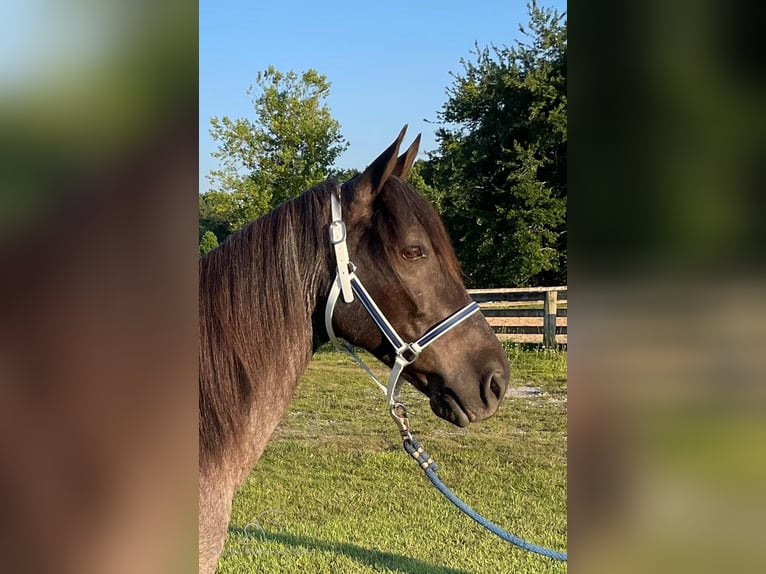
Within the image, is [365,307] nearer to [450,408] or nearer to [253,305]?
[253,305]

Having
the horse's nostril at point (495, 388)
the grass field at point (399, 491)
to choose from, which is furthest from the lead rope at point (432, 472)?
the grass field at point (399, 491)

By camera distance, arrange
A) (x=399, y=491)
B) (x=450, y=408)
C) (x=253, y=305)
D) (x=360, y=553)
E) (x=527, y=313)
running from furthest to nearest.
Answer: (x=527, y=313)
(x=399, y=491)
(x=360, y=553)
(x=450, y=408)
(x=253, y=305)

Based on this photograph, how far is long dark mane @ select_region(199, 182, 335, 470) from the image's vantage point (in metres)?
1.47

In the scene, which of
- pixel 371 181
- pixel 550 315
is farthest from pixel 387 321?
pixel 550 315

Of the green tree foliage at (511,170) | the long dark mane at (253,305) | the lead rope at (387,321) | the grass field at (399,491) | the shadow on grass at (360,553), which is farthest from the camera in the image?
the green tree foliage at (511,170)

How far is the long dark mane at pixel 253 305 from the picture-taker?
1.47 m

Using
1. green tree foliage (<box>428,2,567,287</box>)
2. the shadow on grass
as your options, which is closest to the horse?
the shadow on grass

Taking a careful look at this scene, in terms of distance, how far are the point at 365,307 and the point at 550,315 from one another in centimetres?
495

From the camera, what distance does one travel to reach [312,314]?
5.33 ft

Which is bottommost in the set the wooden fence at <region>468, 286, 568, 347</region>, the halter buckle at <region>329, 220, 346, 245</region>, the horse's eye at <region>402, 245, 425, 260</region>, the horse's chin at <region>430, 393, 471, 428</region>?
the wooden fence at <region>468, 286, 568, 347</region>

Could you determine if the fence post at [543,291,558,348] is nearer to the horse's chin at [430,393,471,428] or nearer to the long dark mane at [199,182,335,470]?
the horse's chin at [430,393,471,428]

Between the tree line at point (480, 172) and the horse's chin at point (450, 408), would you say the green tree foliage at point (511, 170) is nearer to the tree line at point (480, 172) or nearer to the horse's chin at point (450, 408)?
the tree line at point (480, 172)

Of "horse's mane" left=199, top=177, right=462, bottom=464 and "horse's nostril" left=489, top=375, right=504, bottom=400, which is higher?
"horse's mane" left=199, top=177, right=462, bottom=464
